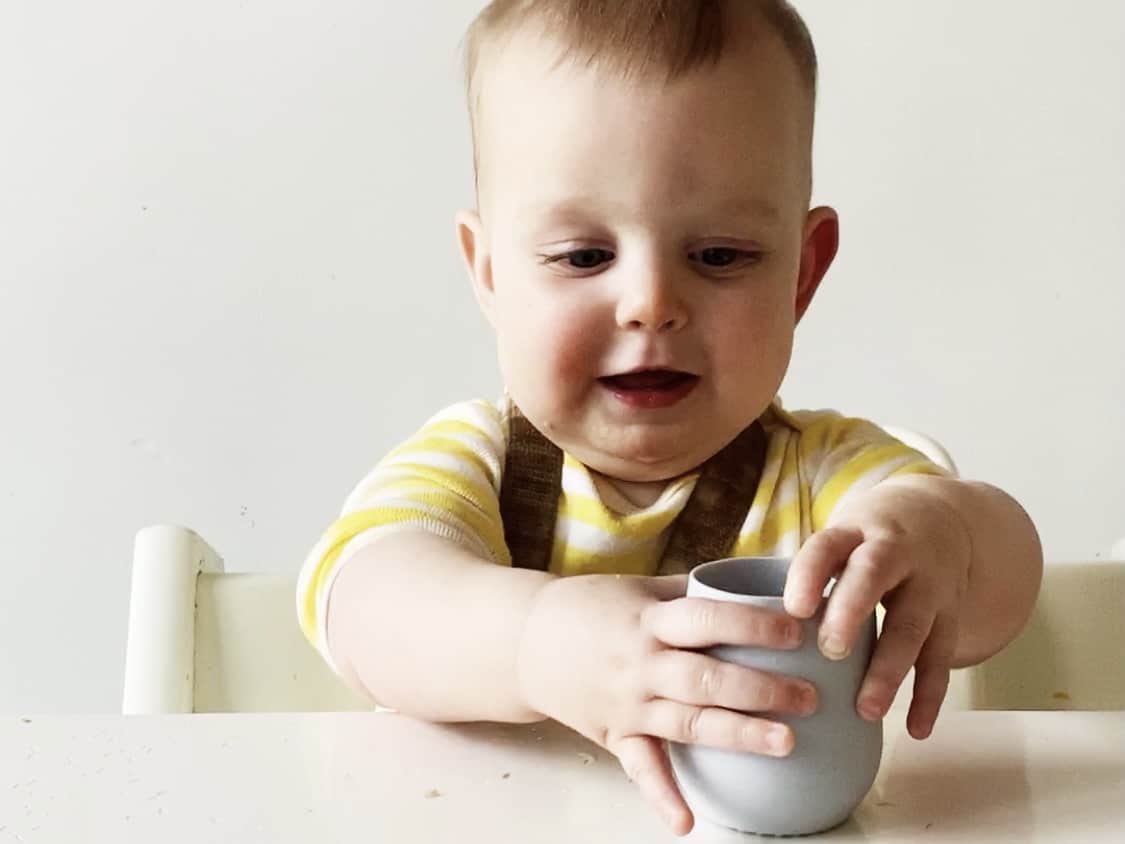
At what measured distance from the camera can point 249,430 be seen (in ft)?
4.77

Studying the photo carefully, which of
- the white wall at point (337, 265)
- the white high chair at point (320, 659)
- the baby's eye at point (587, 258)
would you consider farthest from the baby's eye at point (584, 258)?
the white wall at point (337, 265)

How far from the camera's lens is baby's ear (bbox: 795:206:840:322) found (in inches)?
32.9

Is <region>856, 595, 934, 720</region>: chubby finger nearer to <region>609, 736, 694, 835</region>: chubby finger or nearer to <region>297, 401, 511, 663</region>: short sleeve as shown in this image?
<region>609, 736, 694, 835</region>: chubby finger

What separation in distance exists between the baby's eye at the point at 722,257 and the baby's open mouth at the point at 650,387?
6 cm

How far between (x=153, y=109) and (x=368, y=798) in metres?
1.07

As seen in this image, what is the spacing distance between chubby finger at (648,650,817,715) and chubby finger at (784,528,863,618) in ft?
0.08

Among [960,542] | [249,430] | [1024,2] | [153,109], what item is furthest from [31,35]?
[960,542]

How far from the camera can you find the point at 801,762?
0.46 m

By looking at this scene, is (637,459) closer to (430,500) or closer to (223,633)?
(430,500)

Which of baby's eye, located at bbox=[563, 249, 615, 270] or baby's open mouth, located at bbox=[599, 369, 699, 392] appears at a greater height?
baby's eye, located at bbox=[563, 249, 615, 270]

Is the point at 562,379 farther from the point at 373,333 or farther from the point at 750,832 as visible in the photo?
the point at 373,333

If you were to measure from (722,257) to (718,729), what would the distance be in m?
0.33

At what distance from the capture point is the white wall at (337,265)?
4.61ft

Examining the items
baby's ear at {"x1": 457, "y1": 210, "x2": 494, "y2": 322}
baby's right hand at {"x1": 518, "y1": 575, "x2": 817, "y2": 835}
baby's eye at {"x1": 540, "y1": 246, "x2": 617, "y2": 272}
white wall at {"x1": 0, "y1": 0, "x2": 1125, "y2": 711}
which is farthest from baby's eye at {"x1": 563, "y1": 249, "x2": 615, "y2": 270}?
white wall at {"x1": 0, "y1": 0, "x2": 1125, "y2": 711}
